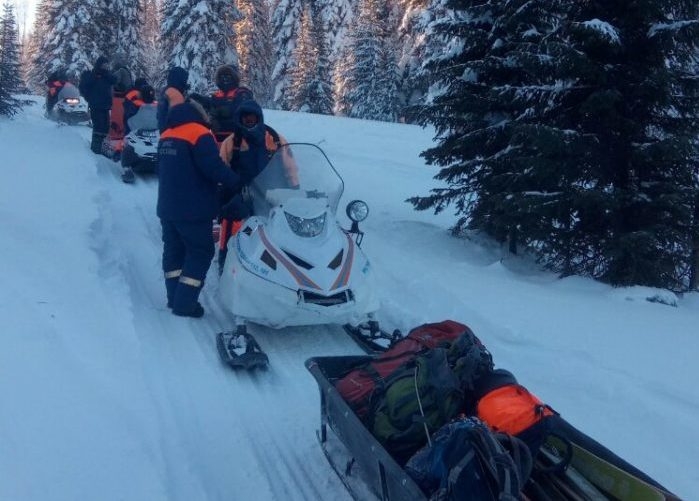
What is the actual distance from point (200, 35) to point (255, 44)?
47.6 ft

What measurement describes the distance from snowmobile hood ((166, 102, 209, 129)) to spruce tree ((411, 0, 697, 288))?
12.1ft

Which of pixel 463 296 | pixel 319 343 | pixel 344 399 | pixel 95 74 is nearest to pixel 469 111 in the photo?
pixel 463 296

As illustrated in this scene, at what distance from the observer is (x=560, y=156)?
303 inches

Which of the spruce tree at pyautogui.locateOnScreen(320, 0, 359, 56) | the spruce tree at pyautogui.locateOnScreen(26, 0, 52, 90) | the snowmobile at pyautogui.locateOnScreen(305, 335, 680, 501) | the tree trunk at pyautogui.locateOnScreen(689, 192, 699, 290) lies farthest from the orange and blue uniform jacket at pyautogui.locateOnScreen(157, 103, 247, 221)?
the spruce tree at pyautogui.locateOnScreen(320, 0, 359, 56)

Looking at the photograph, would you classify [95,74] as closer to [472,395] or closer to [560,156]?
[560,156]

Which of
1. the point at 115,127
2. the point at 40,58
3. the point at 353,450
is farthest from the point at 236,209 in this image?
the point at 40,58

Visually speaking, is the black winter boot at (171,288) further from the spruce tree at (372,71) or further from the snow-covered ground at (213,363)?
the spruce tree at (372,71)

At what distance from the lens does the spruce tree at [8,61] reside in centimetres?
1803

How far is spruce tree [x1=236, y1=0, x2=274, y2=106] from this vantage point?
137 feet

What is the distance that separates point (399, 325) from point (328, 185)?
151 cm

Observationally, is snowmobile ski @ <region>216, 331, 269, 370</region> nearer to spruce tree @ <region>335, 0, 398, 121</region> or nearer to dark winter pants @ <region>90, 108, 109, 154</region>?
dark winter pants @ <region>90, 108, 109, 154</region>

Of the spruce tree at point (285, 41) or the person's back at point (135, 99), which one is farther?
the spruce tree at point (285, 41)

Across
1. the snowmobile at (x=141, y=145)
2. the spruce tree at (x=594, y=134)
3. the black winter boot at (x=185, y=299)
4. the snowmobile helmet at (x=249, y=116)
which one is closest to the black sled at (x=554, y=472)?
the black winter boot at (x=185, y=299)

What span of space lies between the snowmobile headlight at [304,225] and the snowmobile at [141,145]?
6740 mm
